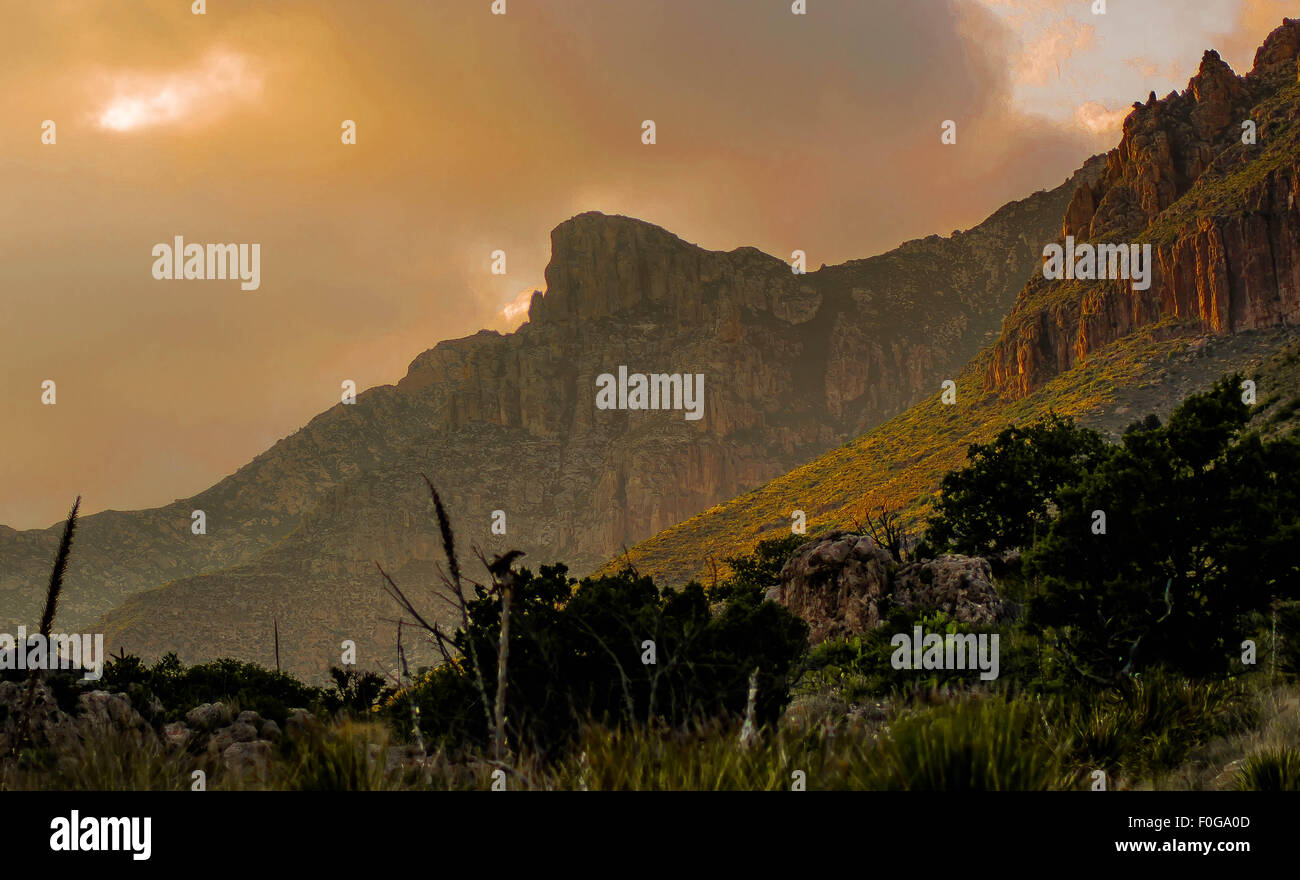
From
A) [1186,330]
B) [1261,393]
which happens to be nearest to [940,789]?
[1261,393]

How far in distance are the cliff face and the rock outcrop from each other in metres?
84.8

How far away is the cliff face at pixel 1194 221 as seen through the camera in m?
90.2

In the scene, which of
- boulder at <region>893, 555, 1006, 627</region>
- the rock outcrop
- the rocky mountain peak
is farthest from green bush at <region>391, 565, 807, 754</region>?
the rocky mountain peak

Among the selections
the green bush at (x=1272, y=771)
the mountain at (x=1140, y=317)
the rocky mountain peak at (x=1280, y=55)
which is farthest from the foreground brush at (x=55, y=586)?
the rocky mountain peak at (x=1280, y=55)

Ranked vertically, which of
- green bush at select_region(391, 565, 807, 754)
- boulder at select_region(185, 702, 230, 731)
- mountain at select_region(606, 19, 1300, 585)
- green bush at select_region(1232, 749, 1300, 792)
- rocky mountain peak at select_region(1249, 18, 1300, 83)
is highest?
rocky mountain peak at select_region(1249, 18, 1300, 83)

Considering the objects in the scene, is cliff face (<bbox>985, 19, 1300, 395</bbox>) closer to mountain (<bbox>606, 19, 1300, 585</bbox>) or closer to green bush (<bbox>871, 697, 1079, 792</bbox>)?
mountain (<bbox>606, 19, 1300, 585</bbox>)

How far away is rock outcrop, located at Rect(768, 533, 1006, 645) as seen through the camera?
27406mm

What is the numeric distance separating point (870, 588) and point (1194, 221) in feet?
335

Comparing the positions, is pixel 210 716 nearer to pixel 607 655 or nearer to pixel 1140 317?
pixel 607 655

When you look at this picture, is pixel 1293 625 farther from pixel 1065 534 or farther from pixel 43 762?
pixel 43 762

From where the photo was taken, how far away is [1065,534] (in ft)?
58.1

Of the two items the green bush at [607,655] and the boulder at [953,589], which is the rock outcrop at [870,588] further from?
the green bush at [607,655]

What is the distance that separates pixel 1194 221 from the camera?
99250mm
